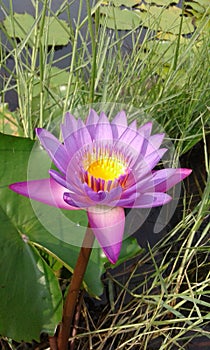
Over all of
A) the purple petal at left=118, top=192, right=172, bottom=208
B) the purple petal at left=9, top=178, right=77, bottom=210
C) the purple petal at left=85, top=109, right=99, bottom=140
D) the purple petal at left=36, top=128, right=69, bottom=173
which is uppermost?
the purple petal at left=85, top=109, right=99, bottom=140

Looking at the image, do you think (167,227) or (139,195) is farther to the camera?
(167,227)

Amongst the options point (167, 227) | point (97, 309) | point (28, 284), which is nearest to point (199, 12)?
point (167, 227)

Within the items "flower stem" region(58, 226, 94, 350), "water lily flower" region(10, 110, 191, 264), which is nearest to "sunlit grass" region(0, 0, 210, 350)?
"flower stem" region(58, 226, 94, 350)

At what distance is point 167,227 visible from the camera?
3.93 feet

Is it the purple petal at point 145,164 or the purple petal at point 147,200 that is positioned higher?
Result: the purple petal at point 145,164

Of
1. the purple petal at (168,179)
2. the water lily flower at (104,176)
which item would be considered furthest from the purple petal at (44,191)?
the purple petal at (168,179)

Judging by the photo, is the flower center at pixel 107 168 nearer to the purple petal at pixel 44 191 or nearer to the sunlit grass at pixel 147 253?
the purple petal at pixel 44 191

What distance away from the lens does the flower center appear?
0.59m

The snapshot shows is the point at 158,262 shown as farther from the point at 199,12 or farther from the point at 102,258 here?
the point at 199,12

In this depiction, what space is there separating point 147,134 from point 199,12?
219 centimetres

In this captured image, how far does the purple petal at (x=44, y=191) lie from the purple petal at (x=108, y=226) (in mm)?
36

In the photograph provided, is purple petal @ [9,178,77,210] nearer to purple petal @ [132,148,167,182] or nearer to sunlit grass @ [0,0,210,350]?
purple petal @ [132,148,167,182]

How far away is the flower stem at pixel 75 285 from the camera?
60cm

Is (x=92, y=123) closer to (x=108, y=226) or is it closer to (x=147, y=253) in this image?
(x=108, y=226)
